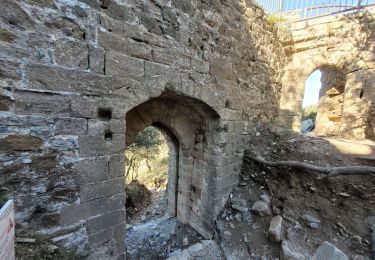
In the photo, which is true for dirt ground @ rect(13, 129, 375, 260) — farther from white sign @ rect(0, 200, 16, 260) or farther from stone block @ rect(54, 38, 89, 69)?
stone block @ rect(54, 38, 89, 69)

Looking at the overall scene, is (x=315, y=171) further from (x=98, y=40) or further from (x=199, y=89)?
(x=98, y=40)

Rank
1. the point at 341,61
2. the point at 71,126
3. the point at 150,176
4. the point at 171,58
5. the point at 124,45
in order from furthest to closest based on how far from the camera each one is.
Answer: the point at 150,176 → the point at 341,61 → the point at 171,58 → the point at 124,45 → the point at 71,126

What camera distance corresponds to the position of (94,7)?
178 cm

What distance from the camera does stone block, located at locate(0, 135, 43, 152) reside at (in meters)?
1.48

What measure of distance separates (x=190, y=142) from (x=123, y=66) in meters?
2.02

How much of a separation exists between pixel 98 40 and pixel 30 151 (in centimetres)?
112

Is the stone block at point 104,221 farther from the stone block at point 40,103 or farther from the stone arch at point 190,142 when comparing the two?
the stone arch at point 190,142

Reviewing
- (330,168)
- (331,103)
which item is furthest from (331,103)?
(330,168)

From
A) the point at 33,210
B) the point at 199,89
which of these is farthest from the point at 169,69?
the point at 33,210

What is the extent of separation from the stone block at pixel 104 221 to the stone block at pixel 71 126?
34.7 inches

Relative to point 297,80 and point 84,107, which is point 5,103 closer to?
point 84,107

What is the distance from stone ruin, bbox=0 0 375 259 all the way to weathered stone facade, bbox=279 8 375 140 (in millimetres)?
2012

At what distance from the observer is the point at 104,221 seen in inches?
79.3

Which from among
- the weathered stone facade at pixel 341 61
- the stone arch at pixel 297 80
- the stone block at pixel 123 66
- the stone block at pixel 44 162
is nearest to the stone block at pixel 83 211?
the stone block at pixel 44 162
